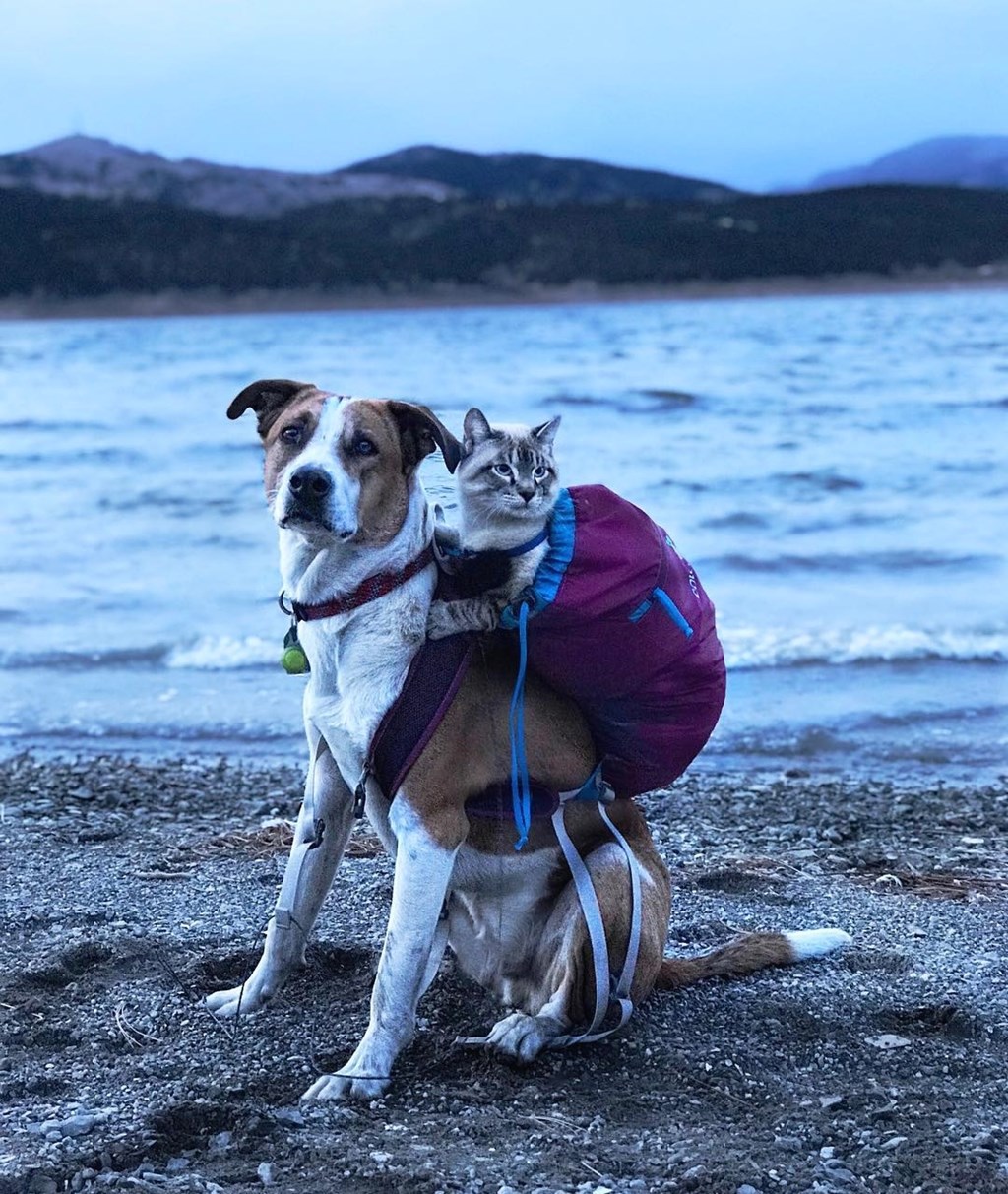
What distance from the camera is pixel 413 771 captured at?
4168 mm

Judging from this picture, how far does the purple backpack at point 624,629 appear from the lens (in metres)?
4.16

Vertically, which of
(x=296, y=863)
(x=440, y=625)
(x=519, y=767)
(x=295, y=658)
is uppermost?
(x=440, y=625)

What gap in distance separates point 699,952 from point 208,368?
36.8m

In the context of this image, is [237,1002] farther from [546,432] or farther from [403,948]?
[546,432]

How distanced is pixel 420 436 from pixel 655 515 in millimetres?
14284

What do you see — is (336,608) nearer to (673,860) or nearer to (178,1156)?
(178,1156)

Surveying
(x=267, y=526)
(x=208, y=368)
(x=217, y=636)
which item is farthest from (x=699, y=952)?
(x=208, y=368)

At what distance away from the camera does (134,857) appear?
6730 mm

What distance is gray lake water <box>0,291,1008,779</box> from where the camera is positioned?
32.5 ft

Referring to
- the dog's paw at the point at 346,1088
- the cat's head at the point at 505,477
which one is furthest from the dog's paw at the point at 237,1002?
the cat's head at the point at 505,477

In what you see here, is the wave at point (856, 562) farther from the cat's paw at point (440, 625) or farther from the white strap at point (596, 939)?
the cat's paw at point (440, 625)

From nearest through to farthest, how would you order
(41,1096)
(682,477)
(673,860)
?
(41,1096) < (673,860) < (682,477)

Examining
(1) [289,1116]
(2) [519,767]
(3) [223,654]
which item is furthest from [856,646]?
(1) [289,1116]

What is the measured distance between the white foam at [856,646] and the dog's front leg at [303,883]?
255 inches
